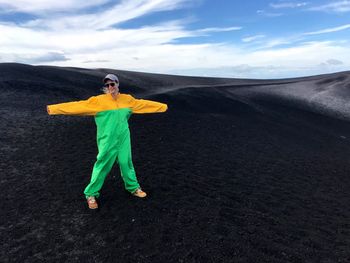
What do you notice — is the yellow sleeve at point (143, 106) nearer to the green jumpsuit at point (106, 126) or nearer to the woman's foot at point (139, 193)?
the green jumpsuit at point (106, 126)

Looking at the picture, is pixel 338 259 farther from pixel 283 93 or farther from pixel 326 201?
pixel 283 93

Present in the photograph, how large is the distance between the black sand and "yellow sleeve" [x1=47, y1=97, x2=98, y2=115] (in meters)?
2.27

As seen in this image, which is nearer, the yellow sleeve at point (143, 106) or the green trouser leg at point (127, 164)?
the green trouser leg at point (127, 164)

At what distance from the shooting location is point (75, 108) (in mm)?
7988

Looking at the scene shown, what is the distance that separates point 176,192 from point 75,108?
3489 millimetres

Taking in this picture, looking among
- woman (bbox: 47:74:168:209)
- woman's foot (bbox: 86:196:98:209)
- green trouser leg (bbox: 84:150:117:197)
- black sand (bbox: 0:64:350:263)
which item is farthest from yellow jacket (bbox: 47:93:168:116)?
black sand (bbox: 0:64:350:263)

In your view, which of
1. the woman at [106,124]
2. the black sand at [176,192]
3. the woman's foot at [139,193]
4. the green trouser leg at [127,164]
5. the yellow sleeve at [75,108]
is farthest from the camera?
the woman's foot at [139,193]

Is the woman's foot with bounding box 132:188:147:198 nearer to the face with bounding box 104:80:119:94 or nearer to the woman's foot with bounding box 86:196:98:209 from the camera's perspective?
the woman's foot with bounding box 86:196:98:209

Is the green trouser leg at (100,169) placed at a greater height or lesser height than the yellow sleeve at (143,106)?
lesser

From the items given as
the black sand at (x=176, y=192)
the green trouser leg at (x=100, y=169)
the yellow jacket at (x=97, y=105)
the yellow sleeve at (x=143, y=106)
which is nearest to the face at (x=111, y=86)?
the yellow jacket at (x=97, y=105)

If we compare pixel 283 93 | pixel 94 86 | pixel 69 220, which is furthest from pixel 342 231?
pixel 283 93

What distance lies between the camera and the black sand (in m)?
7.02

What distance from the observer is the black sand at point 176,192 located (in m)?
7.02

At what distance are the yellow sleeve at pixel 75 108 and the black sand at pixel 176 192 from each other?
2.27 metres
